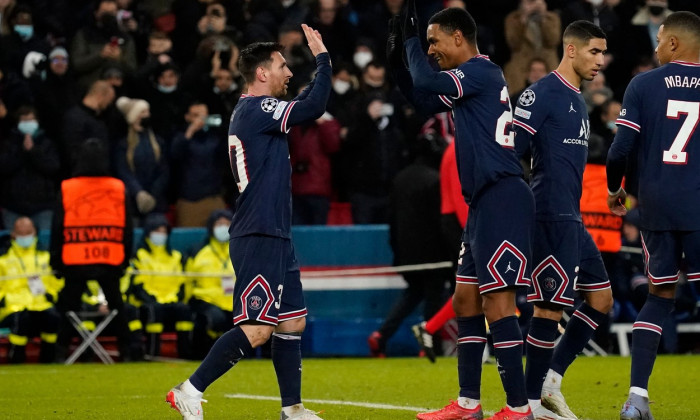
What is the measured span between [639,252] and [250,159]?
8.29 m

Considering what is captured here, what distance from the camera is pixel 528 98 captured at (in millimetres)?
8008

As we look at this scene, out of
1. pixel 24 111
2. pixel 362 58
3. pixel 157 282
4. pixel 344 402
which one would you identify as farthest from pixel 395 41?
pixel 362 58

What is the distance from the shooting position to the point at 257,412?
8.88 metres

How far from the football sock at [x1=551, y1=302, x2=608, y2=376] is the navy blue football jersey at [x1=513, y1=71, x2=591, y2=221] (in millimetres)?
683

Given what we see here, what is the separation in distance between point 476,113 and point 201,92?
9317mm

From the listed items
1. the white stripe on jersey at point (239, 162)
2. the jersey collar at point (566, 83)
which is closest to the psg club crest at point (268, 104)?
the white stripe on jersey at point (239, 162)

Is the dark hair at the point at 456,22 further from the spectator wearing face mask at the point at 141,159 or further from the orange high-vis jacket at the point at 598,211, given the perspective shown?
the spectator wearing face mask at the point at 141,159

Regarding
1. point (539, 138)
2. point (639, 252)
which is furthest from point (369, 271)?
point (539, 138)

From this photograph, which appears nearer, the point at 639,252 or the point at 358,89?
the point at 639,252

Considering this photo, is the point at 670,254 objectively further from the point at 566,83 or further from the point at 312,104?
the point at 312,104

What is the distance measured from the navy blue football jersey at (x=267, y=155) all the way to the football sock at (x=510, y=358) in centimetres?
140

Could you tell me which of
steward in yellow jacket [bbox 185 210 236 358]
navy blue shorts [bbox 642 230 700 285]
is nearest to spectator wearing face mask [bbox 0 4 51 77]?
steward in yellow jacket [bbox 185 210 236 358]

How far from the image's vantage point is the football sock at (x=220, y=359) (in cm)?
748

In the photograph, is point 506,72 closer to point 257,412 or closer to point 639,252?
point 639,252
